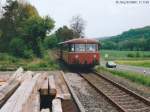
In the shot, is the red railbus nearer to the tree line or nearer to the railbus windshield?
the railbus windshield

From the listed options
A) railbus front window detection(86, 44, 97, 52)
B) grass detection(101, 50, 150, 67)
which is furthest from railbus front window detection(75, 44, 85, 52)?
grass detection(101, 50, 150, 67)

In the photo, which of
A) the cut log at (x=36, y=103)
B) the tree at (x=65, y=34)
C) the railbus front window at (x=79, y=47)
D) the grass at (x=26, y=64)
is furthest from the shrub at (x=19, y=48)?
the tree at (x=65, y=34)

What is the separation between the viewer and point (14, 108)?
7941mm

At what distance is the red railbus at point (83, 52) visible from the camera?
1273 inches

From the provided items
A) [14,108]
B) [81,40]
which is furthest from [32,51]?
[14,108]

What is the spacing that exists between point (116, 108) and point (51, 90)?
428 centimetres

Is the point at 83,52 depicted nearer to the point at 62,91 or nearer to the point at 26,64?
the point at 26,64

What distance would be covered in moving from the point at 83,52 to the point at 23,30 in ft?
63.4

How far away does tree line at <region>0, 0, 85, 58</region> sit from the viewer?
47609 mm

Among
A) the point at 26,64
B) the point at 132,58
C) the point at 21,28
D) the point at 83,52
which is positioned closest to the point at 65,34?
the point at 132,58

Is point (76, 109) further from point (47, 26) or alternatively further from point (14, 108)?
point (47, 26)

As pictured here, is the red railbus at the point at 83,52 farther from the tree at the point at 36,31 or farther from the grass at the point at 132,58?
the grass at the point at 132,58

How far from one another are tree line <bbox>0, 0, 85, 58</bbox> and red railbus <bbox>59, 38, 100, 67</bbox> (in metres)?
13.7

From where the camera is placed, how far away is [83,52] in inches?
1286
